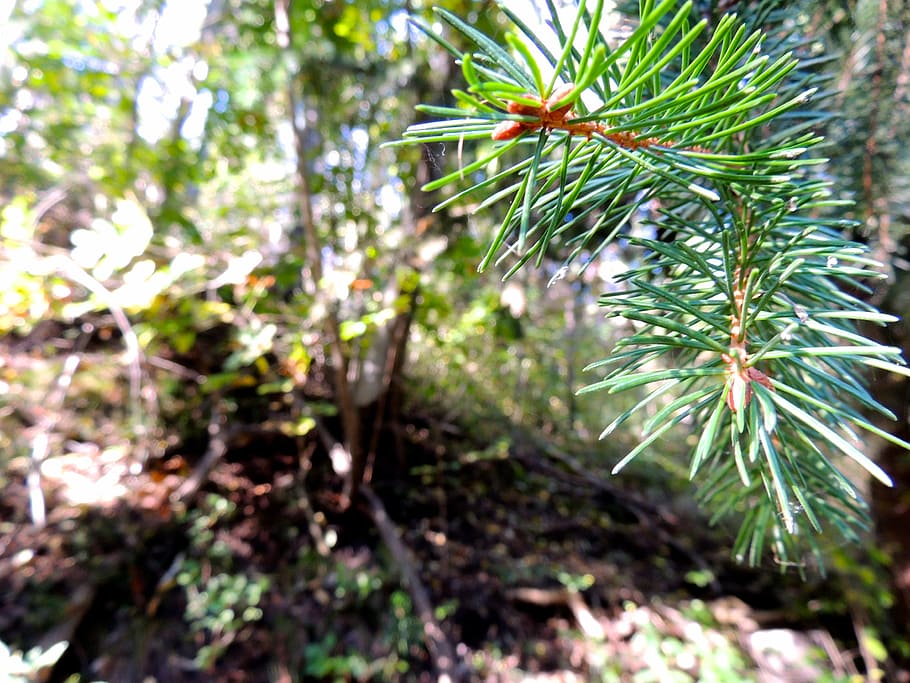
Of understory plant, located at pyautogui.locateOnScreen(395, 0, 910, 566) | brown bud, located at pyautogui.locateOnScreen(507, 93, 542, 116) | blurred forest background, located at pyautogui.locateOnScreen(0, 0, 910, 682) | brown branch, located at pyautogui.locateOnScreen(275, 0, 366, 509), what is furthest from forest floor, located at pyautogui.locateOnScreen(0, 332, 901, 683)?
brown bud, located at pyautogui.locateOnScreen(507, 93, 542, 116)

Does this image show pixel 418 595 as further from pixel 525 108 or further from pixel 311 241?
pixel 525 108

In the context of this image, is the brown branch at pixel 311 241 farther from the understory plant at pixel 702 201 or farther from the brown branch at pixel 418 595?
the understory plant at pixel 702 201

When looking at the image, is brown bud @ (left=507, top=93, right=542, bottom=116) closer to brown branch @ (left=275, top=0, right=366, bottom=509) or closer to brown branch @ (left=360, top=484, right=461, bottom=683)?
brown branch @ (left=275, top=0, right=366, bottom=509)

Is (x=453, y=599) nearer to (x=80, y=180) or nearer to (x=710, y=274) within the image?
(x=710, y=274)

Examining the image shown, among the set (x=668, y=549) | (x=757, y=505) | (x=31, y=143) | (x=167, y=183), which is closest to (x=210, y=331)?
(x=167, y=183)

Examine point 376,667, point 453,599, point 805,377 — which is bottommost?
point 376,667

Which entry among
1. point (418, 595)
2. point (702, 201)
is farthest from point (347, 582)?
point (702, 201)

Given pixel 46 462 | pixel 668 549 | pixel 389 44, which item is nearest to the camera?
pixel 46 462
